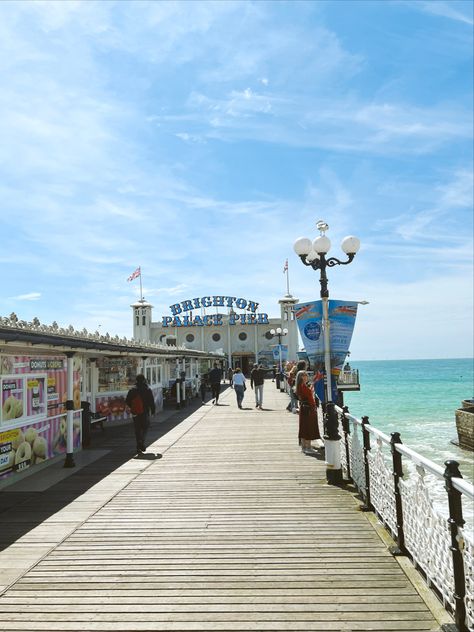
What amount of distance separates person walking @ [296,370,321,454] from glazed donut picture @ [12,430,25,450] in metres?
5.00

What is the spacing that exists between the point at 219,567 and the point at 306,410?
16.2 ft

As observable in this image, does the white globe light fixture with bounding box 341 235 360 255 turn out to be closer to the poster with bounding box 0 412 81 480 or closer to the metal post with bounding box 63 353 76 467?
the metal post with bounding box 63 353 76 467

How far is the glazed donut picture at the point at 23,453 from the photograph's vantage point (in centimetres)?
871

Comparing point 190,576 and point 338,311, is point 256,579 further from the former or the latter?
point 338,311

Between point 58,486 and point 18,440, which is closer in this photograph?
point 58,486

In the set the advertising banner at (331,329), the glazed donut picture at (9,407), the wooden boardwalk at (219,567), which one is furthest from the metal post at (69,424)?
the advertising banner at (331,329)

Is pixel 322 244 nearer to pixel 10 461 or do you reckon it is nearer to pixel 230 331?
pixel 10 461

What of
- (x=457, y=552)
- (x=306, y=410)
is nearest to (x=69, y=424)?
(x=306, y=410)

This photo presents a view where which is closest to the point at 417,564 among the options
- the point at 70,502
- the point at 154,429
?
the point at 70,502

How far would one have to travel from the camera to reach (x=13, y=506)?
674cm

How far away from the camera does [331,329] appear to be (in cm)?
897

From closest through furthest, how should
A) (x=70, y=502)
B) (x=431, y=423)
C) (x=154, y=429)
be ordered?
(x=70, y=502) → (x=154, y=429) → (x=431, y=423)

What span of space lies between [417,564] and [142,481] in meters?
4.65

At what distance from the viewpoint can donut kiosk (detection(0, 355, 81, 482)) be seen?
838 centimetres
